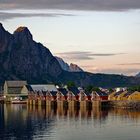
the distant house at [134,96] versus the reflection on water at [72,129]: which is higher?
the distant house at [134,96]

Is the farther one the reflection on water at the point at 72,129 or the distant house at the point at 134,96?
the distant house at the point at 134,96

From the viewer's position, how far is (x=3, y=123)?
429 feet

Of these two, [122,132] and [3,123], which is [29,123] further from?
[122,132]

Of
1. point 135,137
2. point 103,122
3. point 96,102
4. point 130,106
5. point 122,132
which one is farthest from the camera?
point 96,102

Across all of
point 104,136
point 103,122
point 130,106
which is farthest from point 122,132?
point 130,106

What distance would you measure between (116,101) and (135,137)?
9710cm

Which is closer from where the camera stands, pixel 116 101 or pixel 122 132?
pixel 122 132

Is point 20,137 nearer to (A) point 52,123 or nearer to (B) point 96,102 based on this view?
(A) point 52,123

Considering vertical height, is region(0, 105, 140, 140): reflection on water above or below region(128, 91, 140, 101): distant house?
below

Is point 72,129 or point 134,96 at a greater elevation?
point 134,96

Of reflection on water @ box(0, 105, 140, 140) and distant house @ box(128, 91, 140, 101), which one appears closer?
reflection on water @ box(0, 105, 140, 140)

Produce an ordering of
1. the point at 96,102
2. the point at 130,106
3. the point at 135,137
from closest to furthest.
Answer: the point at 135,137, the point at 130,106, the point at 96,102

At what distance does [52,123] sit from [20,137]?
1122 inches

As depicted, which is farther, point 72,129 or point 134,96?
point 134,96
